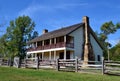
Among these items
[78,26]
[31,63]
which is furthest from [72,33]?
[31,63]

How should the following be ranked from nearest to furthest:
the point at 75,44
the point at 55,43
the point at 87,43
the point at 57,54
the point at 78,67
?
the point at 78,67
the point at 75,44
the point at 87,43
the point at 55,43
the point at 57,54

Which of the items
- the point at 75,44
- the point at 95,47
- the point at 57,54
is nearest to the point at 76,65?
the point at 75,44

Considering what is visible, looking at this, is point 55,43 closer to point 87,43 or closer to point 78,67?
point 87,43

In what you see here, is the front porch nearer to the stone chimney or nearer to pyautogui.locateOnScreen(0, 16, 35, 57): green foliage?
the stone chimney

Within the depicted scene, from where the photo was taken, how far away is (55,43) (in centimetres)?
4534

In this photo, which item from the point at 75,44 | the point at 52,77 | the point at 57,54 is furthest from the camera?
the point at 57,54

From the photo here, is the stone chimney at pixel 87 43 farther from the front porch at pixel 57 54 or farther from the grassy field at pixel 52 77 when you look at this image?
the grassy field at pixel 52 77

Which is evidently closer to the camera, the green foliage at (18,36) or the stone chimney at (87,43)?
the stone chimney at (87,43)

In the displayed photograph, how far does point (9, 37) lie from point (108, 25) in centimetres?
2715

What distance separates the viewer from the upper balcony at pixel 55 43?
43.1 metres

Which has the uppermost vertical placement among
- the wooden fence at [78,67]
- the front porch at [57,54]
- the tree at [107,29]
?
the tree at [107,29]

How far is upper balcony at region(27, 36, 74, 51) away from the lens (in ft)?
141

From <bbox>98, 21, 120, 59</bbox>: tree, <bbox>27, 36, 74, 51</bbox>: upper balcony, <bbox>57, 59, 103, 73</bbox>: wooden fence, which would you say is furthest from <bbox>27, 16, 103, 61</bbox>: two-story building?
<bbox>98, 21, 120, 59</bbox>: tree

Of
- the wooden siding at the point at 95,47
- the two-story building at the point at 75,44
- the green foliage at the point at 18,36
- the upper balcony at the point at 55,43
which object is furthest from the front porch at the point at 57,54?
the green foliage at the point at 18,36
